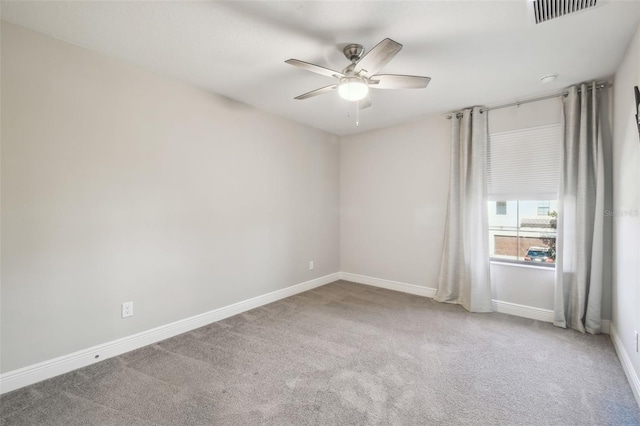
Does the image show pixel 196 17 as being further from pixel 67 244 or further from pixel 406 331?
pixel 406 331

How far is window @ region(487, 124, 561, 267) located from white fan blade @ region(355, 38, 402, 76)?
2198 mm

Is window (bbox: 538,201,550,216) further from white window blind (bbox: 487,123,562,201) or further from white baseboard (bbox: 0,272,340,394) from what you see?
white baseboard (bbox: 0,272,340,394)

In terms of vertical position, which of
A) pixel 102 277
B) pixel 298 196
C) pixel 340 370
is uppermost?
pixel 298 196

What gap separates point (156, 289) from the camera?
2676 mm

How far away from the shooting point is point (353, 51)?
219 centimetres

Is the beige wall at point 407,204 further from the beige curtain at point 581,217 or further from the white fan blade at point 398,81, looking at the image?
the white fan blade at point 398,81

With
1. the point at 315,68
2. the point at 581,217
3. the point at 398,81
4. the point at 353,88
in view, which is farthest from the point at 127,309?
the point at 581,217

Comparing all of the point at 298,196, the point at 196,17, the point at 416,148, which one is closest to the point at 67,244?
the point at 196,17

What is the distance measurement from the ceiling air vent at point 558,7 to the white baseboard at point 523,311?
2.81 metres

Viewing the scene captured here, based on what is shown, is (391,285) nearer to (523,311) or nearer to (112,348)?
(523,311)

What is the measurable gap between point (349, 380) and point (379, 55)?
2.24 meters

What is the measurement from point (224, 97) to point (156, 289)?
2.11 m

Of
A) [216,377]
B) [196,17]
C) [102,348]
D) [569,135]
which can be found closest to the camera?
[196,17]

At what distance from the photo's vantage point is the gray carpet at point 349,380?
1.72m
